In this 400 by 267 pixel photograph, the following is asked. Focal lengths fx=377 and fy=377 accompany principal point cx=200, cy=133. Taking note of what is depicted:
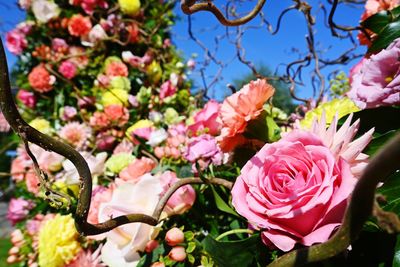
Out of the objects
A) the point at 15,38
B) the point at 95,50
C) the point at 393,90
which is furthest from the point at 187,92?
the point at 393,90

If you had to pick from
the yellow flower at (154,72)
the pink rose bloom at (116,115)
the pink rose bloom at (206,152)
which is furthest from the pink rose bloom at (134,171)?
the yellow flower at (154,72)

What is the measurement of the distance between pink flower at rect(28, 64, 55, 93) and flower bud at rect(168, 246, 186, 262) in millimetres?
1280

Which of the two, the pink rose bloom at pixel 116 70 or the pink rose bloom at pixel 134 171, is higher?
the pink rose bloom at pixel 116 70

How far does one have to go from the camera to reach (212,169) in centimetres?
61

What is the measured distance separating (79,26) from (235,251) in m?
1.40

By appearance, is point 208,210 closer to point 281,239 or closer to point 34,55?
point 281,239

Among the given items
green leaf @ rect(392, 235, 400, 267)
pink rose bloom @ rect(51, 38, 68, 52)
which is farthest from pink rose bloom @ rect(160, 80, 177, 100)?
green leaf @ rect(392, 235, 400, 267)

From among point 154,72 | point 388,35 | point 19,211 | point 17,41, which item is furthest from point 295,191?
point 17,41

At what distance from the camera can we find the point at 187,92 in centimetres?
149

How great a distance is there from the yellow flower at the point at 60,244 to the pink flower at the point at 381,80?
55cm

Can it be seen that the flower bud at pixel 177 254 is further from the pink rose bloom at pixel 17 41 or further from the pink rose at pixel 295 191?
the pink rose bloom at pixel 17 41

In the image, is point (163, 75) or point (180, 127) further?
point (163, 75)

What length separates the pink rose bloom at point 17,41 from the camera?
171cm

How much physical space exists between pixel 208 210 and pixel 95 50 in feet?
3.69
